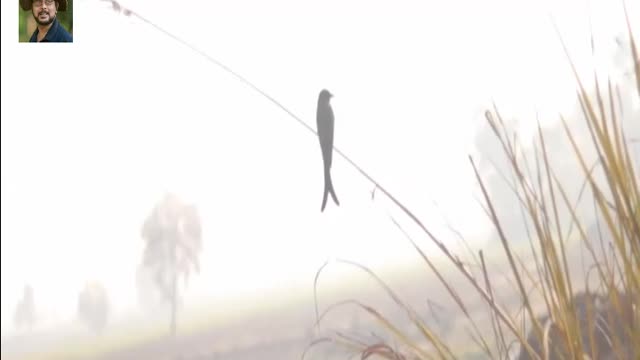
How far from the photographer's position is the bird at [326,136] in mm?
985

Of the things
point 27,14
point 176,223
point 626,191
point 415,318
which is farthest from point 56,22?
point 626,191

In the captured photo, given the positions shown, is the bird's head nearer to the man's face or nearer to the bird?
the bird

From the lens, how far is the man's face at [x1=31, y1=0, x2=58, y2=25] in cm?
219

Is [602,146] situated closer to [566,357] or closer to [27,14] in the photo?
[566,357]

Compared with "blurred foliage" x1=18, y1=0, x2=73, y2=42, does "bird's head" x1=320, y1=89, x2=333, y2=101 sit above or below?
below

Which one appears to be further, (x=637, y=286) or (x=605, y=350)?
(x=605, y=350)

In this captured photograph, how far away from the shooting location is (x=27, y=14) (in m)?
2.27

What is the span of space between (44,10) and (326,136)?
4.83ft

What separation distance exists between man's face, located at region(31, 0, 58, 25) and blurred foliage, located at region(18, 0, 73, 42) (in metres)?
0.03

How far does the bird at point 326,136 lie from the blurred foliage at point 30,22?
42.0 inches

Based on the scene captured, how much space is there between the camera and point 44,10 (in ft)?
7.25

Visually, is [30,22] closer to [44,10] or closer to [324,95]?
[44,10]

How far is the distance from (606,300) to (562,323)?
12 centimetres

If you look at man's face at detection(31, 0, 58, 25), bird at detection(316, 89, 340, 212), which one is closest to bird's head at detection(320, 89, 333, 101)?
bird at detection(316, 89, 340, 212)
